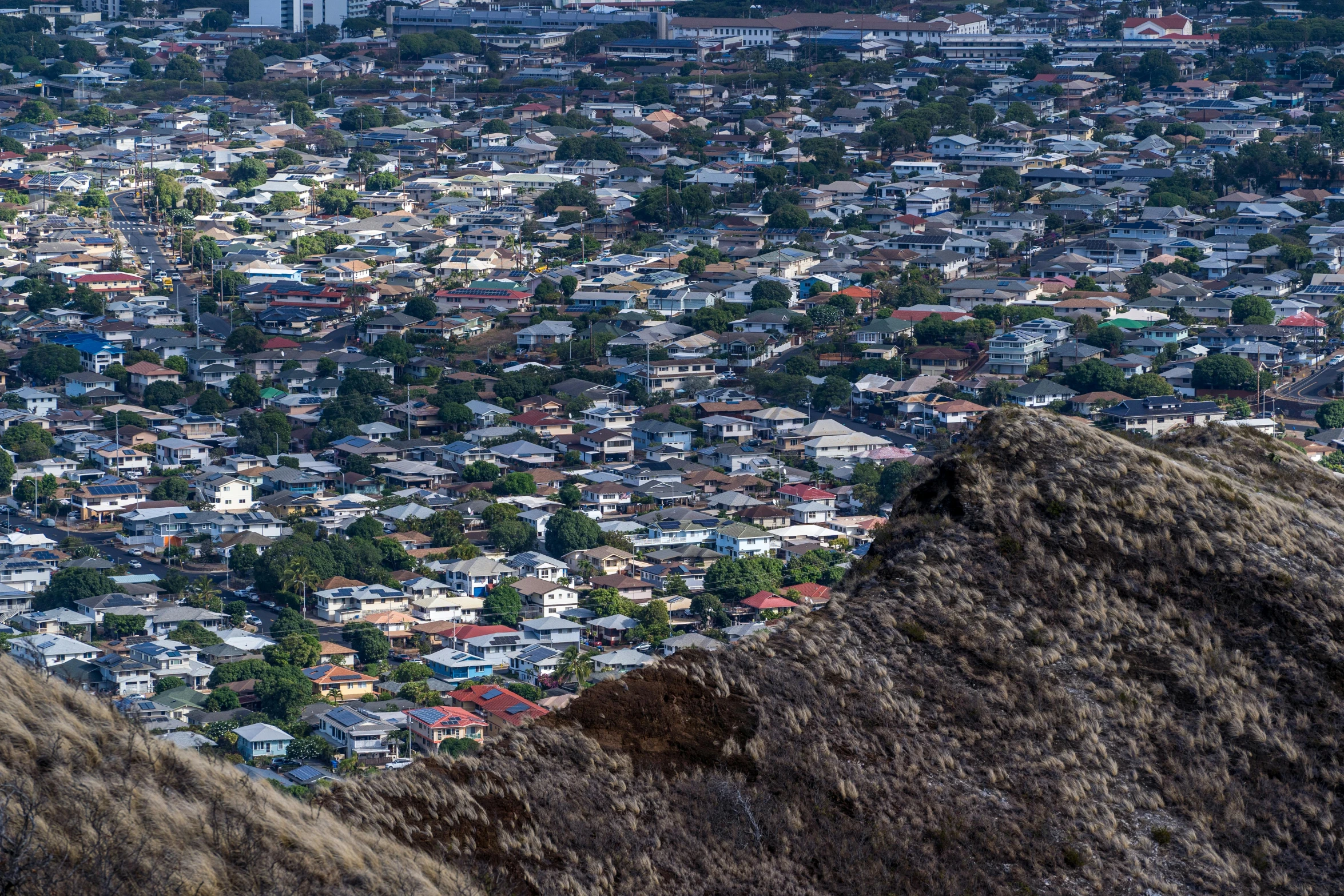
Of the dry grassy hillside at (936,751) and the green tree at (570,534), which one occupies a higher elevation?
the dry grassy hillside at (936,751)

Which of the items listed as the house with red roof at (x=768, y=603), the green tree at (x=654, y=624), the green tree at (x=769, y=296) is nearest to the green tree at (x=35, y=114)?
the green tree at (x=769, y=296)

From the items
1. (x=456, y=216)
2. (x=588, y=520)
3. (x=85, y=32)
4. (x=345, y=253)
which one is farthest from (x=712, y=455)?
(x=85, y=32)

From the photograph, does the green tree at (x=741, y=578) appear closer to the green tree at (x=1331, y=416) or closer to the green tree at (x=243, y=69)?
the green tree at (x=1331, y=416)

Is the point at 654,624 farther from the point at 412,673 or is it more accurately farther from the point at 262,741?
the point at 262,741

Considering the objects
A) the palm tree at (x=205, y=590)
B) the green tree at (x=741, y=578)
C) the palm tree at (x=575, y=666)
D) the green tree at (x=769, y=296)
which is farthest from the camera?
the green tree at (x=769, y=296)

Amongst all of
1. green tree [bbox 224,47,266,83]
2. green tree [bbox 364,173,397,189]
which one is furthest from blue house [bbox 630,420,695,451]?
green tree [bbox 224,47,266,83]
